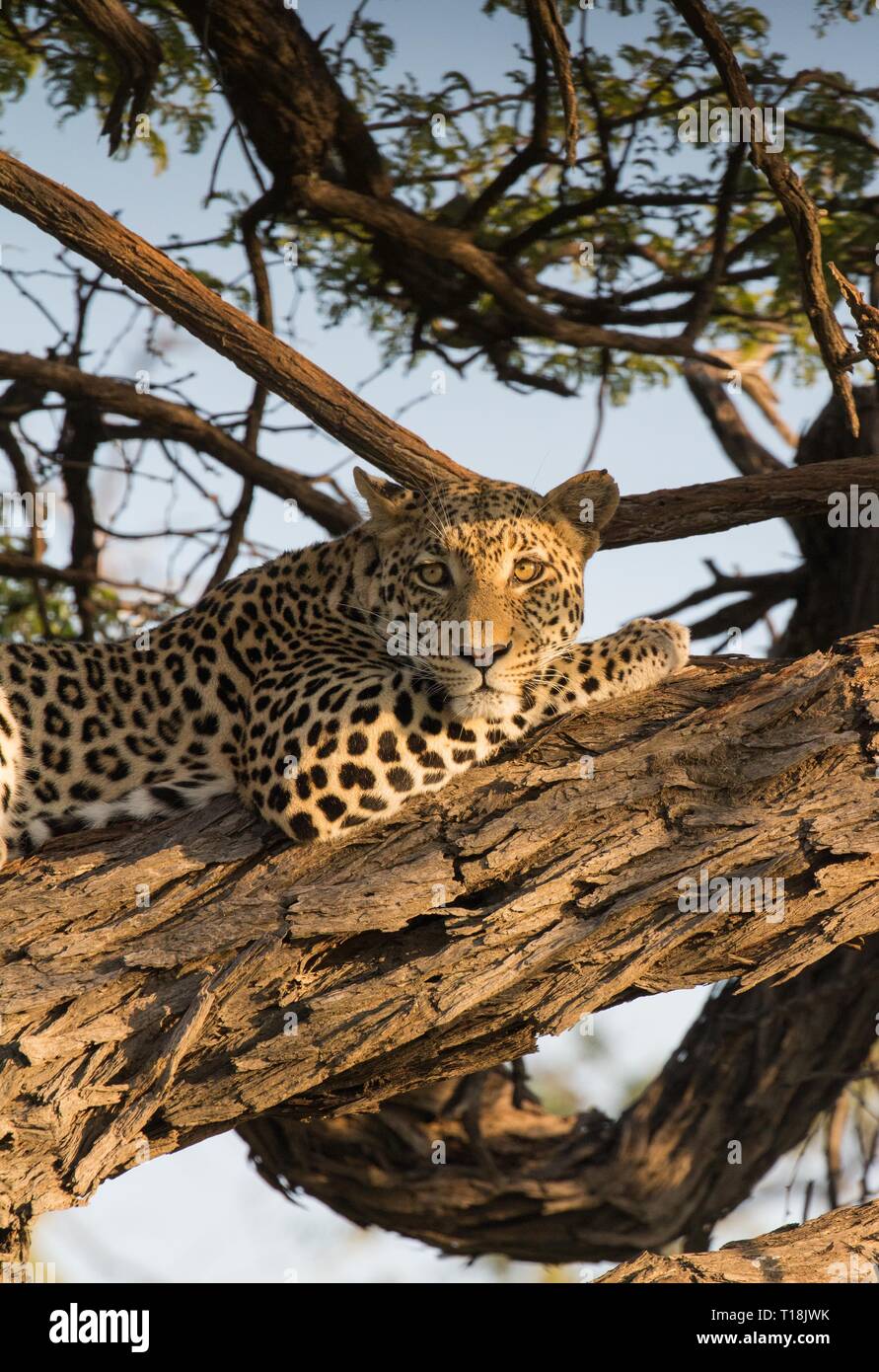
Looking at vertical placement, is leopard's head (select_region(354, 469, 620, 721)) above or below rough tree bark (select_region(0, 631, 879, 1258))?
above

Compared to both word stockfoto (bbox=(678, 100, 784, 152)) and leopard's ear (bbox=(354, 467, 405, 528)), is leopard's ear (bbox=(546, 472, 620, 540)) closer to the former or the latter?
leopard's ear (bbox=(354, 467, 405, 528))

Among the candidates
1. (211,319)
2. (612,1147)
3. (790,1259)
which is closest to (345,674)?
(211,319)

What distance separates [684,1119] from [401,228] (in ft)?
20.7

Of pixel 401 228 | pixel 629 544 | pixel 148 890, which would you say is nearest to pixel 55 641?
pixel 148 890

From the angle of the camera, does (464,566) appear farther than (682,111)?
No

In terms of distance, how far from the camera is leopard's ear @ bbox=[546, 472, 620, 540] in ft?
23.6

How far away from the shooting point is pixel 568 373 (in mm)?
11414

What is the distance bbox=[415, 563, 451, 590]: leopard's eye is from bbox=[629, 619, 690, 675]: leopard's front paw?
91cm

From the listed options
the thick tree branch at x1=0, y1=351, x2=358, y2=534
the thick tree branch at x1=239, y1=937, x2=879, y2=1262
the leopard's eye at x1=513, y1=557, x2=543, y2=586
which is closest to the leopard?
the leopard's eye at x1=513, y1=557, x2=543, y2=586

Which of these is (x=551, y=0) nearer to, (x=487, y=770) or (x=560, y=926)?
(x=487, y=770)

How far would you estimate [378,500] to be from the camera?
23.7 feet

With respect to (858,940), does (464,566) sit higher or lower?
higher

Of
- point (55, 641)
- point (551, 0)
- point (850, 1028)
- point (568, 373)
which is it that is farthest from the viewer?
point (568, 373)

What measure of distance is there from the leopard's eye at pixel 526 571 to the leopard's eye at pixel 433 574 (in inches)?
12.4
